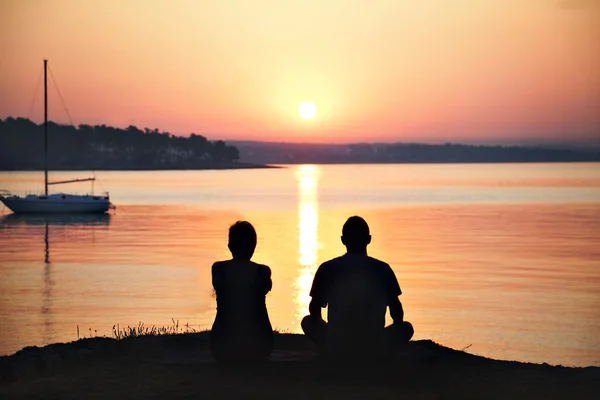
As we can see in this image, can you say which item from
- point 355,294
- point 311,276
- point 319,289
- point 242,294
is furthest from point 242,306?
point 311,276

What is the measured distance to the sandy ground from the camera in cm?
984

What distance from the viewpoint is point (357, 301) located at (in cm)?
962

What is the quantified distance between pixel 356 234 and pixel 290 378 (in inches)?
82.2

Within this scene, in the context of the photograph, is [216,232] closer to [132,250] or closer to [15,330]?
[132,250]

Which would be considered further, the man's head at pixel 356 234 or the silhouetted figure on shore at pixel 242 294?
the silhouetted figure on shore at pixel 242 294

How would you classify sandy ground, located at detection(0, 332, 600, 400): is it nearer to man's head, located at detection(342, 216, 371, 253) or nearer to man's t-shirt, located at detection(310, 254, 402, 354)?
man's t-shirt, located at detection(310, 254, 402, 354)

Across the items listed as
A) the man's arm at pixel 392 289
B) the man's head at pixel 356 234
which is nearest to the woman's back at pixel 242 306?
the man's head at pixel 356 234

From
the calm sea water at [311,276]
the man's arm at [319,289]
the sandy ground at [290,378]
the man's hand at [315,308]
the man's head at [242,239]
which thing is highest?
the man's head at [242,239]

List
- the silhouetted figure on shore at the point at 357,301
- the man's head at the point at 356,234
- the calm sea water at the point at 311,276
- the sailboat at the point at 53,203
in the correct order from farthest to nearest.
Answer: the sailboat at the point at 53,203
the calm sea water at the point at 311,276
the silhouetted figure on shore at the point at 357,301
the man's head at the point at 356,234

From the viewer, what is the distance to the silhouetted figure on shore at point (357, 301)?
9.50m

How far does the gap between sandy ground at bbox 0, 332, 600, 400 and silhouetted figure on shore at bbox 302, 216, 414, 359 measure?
0.31 meters

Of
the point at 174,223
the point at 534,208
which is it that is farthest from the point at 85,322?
the point at 534,208

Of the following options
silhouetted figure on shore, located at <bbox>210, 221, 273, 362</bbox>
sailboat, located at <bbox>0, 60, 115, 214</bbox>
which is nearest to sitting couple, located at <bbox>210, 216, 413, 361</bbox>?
silhouetted figure on shore, located at <bbox>210, 221, 273, 362</bbox>

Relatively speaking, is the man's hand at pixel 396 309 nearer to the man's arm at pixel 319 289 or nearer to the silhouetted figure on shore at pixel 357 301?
the silhouetted figure on shore at pixel 357 301
